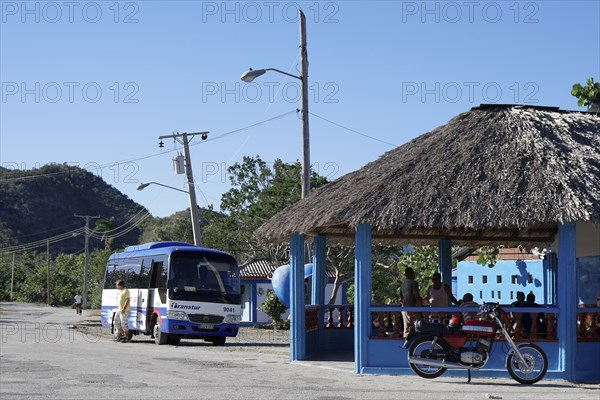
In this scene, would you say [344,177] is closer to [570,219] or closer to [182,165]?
[570,219]

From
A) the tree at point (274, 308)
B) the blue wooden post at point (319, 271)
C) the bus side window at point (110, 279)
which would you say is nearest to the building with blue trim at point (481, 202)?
the blue wooden post at point (319, 271)

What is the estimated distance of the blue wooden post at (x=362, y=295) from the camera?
16.8 m

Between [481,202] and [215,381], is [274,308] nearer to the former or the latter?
[215,381]

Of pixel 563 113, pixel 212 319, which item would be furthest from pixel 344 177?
pixel 212 319

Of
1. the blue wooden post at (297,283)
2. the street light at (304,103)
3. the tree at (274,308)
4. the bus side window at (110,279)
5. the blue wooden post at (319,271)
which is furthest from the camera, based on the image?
the tree at (274,308)

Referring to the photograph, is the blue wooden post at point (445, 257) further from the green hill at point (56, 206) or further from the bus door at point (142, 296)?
the green hill at point (56, 206)

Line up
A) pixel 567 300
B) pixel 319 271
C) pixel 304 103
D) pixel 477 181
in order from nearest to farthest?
pixel 567 300, pixel 477 181, pixel 319 271, pixel 304 103

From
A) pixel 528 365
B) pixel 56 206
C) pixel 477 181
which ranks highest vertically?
pixel 56 206

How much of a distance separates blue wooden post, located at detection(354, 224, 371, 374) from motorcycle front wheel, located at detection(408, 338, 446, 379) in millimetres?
1108

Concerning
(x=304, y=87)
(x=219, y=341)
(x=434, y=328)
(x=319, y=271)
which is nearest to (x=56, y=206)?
(x=219, y=341)

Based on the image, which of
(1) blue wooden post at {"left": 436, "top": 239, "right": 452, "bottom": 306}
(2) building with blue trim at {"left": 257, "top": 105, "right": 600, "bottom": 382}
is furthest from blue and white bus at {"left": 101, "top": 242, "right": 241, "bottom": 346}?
(2) building with blue trim at {"left": 257, "top": 105, "right": 600, "bottom": 382}

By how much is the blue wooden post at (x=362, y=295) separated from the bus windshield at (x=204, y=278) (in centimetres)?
1087

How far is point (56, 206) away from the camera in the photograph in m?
110

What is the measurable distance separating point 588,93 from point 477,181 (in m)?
7.13
